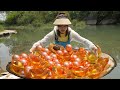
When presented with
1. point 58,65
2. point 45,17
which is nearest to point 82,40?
point 58,65

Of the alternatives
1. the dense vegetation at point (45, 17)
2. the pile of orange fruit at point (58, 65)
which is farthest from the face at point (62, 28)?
the dense vegetation at point (45, 17)

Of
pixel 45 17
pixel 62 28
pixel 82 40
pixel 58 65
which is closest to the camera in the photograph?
pixel 58 65

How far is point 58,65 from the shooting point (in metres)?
1.37

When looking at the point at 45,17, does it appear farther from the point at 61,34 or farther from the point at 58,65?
the point at 58,65

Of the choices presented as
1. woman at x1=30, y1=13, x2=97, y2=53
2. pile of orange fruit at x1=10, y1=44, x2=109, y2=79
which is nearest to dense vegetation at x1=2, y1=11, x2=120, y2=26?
Answer: woman at x1=30, y1=13, x2=97, y2=53

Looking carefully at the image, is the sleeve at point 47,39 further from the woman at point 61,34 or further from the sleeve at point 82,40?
the sleeve at point 82,40

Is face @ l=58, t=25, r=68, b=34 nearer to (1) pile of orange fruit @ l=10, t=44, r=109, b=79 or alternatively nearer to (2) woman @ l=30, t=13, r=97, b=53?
(2) woman @ l=30, t=13, r=97, b=53

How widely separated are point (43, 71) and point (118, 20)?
1262 cm

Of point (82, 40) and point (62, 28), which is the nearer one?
point (82, 40)

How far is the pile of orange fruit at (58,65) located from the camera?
3.83 feet

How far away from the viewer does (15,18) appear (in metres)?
11.5

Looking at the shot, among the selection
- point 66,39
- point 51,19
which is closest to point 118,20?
point 51,19

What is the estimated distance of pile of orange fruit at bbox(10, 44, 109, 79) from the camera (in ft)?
3.83
